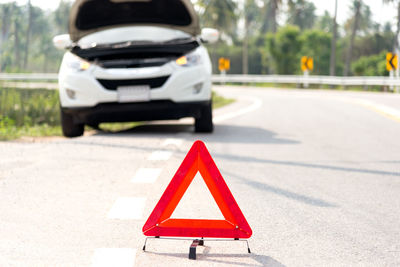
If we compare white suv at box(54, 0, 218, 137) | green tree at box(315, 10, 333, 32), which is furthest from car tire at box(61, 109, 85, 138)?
green tree at box(315, 10, 333, 32)

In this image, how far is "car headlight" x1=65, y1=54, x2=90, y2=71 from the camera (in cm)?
1099

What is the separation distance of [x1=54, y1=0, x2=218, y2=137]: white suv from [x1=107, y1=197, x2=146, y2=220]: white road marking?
4.93 m

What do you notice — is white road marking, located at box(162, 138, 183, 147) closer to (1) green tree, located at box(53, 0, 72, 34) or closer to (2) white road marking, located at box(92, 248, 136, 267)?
(2) white road marking, located at box(92, 248, 136, 267)

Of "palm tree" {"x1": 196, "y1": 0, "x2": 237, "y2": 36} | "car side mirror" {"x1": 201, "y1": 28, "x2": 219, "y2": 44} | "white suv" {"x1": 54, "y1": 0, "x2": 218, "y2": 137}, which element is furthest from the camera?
"palm tree" {"x1": 196, "y1": 0, "x2": 237, "y2": 36}

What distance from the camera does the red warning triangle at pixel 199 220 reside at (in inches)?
180

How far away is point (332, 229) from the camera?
511 centimetres

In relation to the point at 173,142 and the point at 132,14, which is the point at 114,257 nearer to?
the point at 173,142

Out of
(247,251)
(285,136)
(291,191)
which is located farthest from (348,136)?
(247,251)

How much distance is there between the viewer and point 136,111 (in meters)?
11.0

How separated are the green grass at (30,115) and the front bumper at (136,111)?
50.4 inches

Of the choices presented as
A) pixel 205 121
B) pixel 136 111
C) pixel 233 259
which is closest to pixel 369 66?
pixel 205 121

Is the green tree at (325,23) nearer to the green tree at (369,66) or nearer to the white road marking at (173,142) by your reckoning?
the green tree at (369,66)

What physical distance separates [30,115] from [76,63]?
12.8ft

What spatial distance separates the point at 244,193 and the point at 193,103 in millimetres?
4834
